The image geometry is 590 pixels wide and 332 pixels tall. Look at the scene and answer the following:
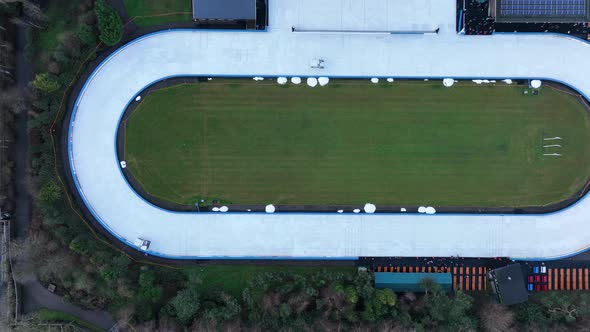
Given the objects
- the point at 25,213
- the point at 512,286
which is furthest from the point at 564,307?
the point at 25,213

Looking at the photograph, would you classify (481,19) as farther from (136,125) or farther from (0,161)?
(0,161)

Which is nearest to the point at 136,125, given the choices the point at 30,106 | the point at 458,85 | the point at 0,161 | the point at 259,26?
the point at 30,106

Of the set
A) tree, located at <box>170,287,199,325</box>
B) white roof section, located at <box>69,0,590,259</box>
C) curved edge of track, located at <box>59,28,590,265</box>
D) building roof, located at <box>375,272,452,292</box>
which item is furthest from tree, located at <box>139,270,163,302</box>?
building roof, located at <box>375,272,452,292</box>

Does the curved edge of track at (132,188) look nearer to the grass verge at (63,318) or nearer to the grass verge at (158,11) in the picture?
the grass verge at (158,11)

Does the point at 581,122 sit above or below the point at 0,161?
above

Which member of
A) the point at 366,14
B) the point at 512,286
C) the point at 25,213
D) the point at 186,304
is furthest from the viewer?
the point at 366,14

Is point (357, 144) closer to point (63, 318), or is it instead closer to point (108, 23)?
point (108, 23)
